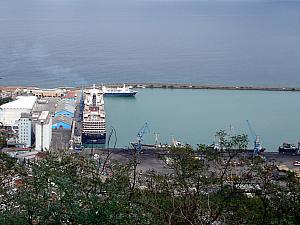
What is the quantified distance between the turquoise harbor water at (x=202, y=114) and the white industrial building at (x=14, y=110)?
44.0 inches

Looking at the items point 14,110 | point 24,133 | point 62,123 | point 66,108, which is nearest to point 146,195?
point 24,133

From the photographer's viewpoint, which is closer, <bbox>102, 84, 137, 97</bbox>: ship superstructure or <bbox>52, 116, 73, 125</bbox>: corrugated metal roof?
<bbox>52, 116, 73, 125</bbox>: corrugated metal roof

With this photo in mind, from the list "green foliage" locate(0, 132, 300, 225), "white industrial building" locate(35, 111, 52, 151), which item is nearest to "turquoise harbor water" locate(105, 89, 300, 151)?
"white industrial building" locate(35, 111, 52, 151)

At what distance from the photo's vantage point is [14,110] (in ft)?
25.1

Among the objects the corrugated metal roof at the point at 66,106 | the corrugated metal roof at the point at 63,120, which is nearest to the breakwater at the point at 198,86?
the corrugated metal roof at the point at 66,106

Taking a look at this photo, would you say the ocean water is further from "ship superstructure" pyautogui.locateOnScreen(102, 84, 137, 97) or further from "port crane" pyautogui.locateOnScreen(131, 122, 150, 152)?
"port crane" pyautogui.locateOnScreen(131, 122, 150, 152)

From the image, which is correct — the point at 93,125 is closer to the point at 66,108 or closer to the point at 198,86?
the point at 66,108

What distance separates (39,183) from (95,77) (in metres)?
9.06

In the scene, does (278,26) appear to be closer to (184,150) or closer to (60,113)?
(60,113)

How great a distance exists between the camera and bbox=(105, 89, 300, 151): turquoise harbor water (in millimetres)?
7293

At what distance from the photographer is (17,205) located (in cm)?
181

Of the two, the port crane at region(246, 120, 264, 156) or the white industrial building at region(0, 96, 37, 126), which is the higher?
the white industrial building at region(0, 96, 37, 126)

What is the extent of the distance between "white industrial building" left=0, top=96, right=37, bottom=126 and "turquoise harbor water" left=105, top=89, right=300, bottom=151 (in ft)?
3.67

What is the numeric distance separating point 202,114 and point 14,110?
265 centimetres
